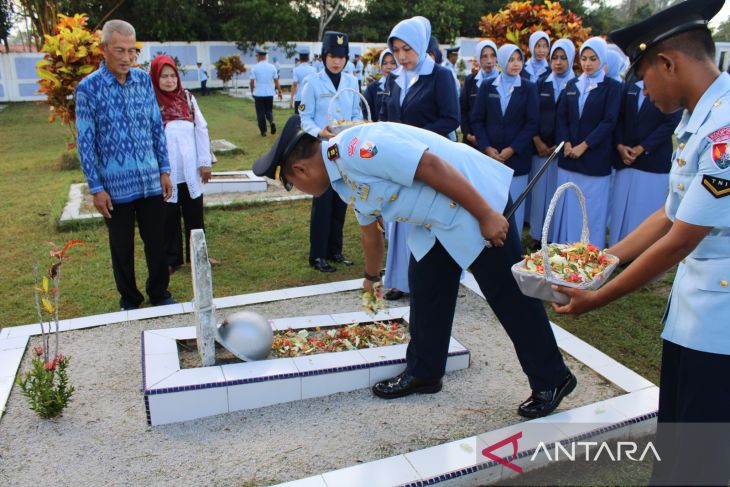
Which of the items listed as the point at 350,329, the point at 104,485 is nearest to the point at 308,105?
the point at 350,329

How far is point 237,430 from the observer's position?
3254mm

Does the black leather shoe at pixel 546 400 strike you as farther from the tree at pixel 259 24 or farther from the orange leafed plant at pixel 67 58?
the tree at pixel 259 24

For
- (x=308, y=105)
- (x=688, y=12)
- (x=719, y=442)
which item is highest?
(x=688, y=12)

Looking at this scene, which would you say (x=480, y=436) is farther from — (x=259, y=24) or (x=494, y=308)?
(x=259, y=24)

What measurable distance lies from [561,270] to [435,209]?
655mm

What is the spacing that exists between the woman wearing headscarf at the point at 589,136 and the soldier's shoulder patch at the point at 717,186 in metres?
4.09

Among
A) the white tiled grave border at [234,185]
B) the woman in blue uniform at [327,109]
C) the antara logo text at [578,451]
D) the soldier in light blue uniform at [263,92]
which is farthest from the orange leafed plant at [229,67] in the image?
the antara logo text at [578,451]

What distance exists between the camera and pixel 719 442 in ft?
6.53

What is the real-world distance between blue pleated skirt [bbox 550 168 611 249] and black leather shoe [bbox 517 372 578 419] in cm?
281

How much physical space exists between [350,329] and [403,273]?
96 centimetres

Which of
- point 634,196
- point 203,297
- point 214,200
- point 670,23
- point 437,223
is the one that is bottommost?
point 214,200

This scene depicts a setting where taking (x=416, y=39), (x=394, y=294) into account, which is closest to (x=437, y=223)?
(x=394, y=294)

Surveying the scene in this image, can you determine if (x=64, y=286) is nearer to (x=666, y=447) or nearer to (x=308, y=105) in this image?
(x=308, y=105)

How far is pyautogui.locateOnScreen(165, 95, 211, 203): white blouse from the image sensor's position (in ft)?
18.0
